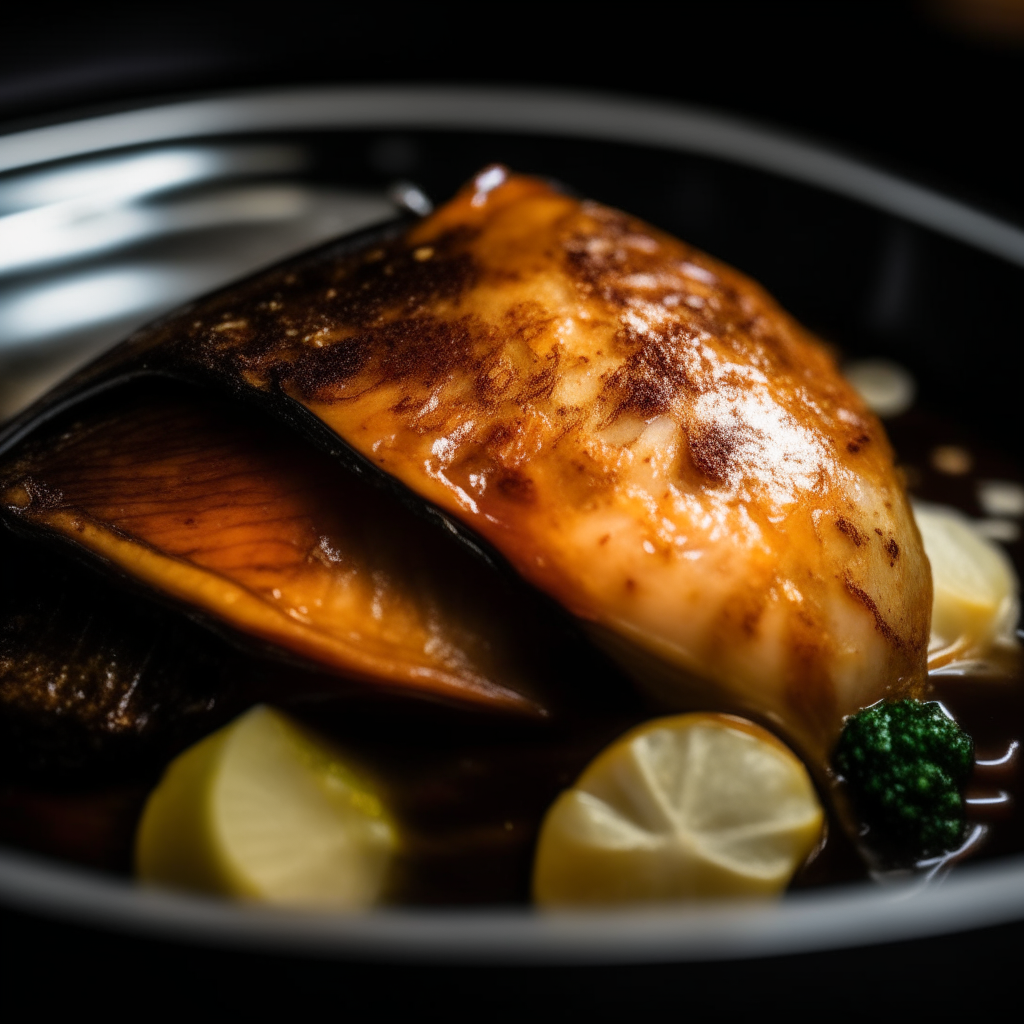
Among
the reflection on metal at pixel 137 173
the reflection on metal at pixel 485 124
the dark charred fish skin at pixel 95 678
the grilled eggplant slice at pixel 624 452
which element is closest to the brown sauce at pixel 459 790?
the dark charred fish skin at pixel 95 678

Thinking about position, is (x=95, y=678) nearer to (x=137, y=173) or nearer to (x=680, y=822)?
(x=680, y=822)

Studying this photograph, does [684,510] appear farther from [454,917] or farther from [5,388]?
[5,388]

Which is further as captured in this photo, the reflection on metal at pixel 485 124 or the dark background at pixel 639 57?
the dark background at pixel 639 57

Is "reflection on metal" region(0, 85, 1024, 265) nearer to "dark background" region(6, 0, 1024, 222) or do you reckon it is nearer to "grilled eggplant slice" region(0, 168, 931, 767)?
"dark background" region(6, 0, 1024, 222)

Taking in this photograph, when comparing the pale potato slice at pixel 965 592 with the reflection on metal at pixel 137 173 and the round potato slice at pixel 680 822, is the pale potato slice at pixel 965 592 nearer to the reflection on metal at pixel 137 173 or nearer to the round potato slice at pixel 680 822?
the round potato slice at pixel 680 822

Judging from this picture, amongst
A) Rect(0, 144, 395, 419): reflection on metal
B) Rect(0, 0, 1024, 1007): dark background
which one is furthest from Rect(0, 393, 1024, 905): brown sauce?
Rect(0, 0, 1024, 1007): dark background

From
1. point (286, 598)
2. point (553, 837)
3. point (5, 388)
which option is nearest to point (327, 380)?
point (286, 598)

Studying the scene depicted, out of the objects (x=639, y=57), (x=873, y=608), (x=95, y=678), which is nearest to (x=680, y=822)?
(x=873, y=608)
